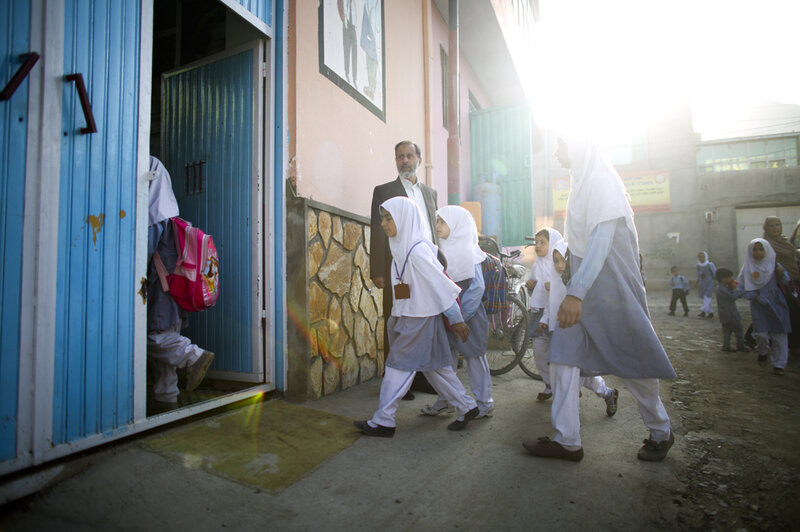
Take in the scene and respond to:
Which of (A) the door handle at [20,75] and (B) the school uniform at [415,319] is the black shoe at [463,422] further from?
(A) the door handle at [20,75]

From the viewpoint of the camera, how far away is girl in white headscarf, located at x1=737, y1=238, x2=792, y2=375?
4.86 m

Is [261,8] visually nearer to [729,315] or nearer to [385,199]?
[385,199]

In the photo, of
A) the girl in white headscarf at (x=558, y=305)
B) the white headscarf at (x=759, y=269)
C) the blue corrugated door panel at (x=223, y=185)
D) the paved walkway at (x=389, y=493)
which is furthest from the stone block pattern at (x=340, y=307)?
the white headscarf at (x=759, y=269)

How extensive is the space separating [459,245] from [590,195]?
121cm

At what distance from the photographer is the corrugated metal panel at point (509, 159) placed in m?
8.59

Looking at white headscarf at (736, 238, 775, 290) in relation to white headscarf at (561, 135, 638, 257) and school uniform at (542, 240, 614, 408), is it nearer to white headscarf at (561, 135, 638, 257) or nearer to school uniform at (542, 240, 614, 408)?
school uniform at (542, 240, 614, 408)

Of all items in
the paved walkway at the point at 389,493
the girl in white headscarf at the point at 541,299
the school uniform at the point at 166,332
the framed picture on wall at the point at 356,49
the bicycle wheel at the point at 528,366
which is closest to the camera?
the paved walkway at the point at 389,493

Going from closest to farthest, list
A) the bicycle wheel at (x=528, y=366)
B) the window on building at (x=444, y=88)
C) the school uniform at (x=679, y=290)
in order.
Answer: the bicycle wheel at (x=528, y=366), the window on building at (x=444, y=88), the school uniform at (x=679, y=290)

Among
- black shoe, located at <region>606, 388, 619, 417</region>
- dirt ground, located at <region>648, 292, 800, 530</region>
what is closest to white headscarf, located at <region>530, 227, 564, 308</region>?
black shoe, located at <region>606, 388, 619, 417</region>

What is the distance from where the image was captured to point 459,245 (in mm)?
3486

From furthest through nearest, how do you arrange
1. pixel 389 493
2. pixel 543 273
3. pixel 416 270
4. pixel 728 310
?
1. pixel 728 310
2. pixel 543 273
3. pixel 416 270
4. pixel 389 493

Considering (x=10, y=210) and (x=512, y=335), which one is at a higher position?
(x=10, y=210)

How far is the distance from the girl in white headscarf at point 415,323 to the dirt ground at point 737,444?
1.32 meters

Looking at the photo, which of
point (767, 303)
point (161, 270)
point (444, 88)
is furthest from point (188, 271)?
point (767, 303)
